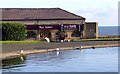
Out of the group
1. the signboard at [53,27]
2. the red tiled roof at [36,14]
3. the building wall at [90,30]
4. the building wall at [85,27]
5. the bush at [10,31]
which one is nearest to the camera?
the bush at [10,31]

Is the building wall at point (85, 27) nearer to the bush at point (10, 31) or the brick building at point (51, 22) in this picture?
the brick building at point (51, 22)

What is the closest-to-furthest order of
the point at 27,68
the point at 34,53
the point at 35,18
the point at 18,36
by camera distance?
the point at 27,68 < the point at 34,53 < the point at 18,36 < the point at 35,18

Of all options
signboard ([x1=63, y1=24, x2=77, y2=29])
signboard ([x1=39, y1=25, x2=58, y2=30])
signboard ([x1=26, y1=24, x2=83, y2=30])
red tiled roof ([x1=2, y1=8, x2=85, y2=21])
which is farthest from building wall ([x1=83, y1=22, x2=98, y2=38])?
signboard ([x1=39, y1=25, x2=58, y2=30])

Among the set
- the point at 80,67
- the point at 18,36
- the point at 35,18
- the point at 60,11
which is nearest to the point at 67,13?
the point at 60,11

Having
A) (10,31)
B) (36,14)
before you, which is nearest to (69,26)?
(36,14)

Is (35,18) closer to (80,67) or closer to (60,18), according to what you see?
(60,18)

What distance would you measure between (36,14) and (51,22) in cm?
473

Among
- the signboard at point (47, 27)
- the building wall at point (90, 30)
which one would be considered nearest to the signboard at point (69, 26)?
the signboard at point (47, 27)

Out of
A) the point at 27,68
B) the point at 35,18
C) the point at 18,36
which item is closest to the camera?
the point at 27,68

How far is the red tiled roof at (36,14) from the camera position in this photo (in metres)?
93.1

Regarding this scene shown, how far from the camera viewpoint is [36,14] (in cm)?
9506

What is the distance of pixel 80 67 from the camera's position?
36531 millimetres

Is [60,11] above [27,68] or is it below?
above

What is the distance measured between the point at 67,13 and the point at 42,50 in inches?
1603
